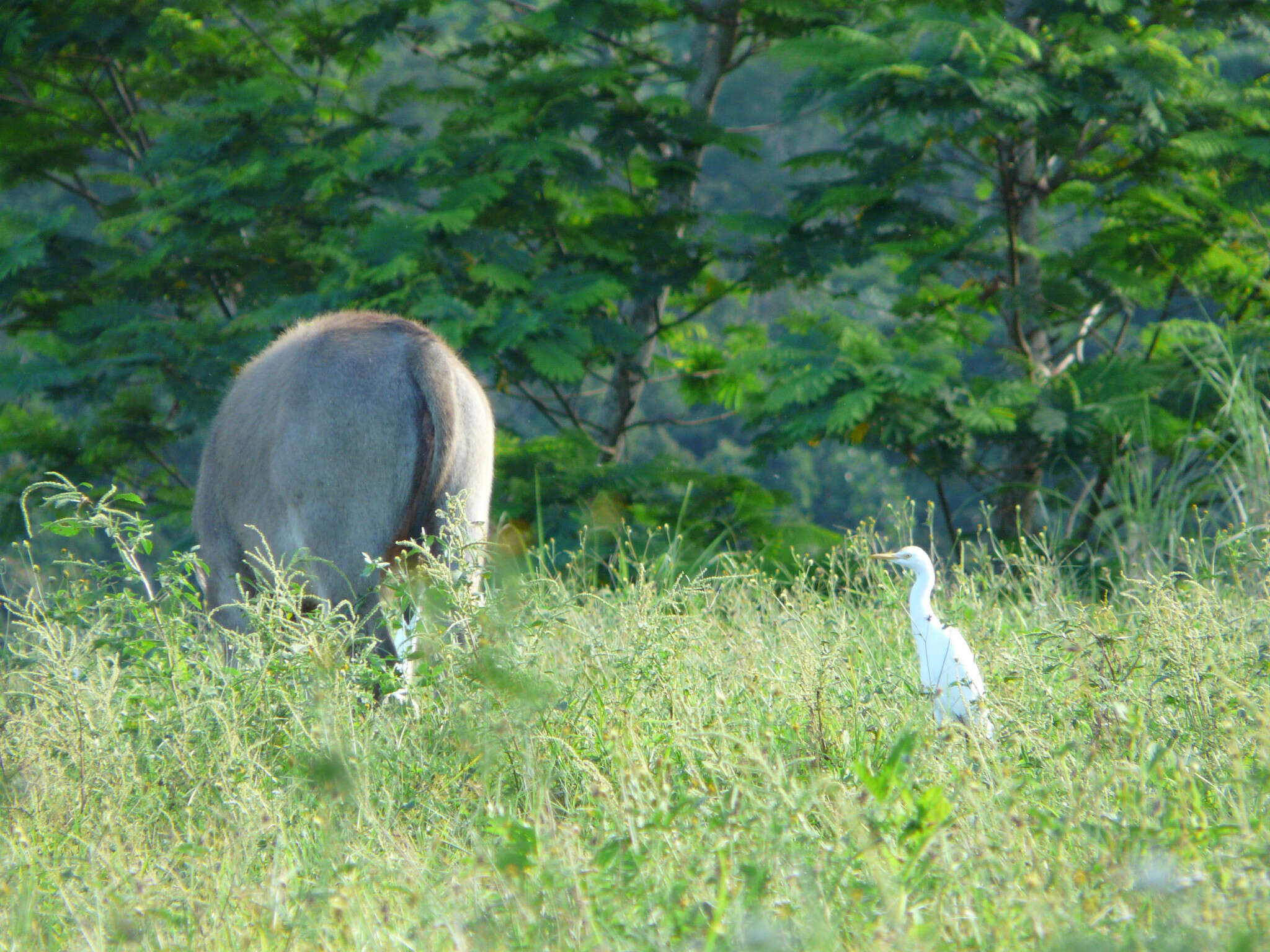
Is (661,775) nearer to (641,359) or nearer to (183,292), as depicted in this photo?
(641,359)

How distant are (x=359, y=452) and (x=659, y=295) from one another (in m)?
5.15

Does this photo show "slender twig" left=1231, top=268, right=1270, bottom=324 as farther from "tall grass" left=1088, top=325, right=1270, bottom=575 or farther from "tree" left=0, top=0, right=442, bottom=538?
"tree" left=0, top=0, right=442, bottom=538

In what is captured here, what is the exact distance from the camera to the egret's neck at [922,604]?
3.19 m

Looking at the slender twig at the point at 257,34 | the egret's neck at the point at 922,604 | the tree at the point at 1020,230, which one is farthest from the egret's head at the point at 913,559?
the slender twig at the point at 257,34

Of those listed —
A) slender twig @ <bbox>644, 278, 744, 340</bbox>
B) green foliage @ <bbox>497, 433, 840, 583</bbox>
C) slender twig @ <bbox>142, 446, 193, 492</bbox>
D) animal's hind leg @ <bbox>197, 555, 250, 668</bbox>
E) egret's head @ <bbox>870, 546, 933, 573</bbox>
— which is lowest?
slender twig @ <bbox>142, 446, 193, 492</bbox>

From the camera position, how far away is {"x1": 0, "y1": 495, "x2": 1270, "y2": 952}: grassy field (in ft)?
6.28

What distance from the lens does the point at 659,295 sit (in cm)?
873

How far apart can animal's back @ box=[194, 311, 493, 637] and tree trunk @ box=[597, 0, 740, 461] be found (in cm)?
466

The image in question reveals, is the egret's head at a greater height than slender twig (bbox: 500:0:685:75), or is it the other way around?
Result: slender twig (bbox: 500:0:685:75)

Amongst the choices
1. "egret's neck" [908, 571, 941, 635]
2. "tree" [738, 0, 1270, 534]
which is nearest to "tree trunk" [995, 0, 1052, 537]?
"tree" [738, 0, 1270, 534]

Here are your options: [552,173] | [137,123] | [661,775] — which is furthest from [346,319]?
[137,123]

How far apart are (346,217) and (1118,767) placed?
23.8 feet

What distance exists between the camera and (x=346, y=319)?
14.4ft

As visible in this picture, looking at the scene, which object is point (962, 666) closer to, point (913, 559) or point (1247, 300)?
point (913, 559)
